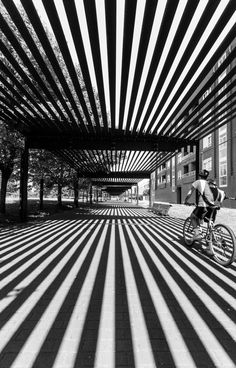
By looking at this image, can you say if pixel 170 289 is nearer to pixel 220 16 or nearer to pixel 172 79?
pixel 220 16

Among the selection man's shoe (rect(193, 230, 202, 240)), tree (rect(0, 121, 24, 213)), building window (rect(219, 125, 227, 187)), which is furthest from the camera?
building window (rect(219, 125, 227, 187))

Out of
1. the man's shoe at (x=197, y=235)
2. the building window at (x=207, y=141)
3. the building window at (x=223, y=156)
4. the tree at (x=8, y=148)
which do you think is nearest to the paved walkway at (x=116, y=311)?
the man's shoe at (x=197, y=235)

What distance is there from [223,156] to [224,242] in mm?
25982

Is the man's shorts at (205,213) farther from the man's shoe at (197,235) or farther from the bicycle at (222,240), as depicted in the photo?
the man's shoe at (197,235)

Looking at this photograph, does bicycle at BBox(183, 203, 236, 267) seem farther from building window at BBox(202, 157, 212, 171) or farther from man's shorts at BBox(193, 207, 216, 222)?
building window at BBox(202, 157, 212, 171)

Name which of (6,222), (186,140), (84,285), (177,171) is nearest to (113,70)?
(84,285)

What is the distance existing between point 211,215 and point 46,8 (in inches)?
215

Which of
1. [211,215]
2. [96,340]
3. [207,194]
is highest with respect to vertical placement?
[207,194]

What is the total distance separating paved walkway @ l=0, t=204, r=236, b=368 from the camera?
2652mm

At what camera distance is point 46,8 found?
525 cm

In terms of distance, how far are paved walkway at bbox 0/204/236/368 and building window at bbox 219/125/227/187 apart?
25.1 metres

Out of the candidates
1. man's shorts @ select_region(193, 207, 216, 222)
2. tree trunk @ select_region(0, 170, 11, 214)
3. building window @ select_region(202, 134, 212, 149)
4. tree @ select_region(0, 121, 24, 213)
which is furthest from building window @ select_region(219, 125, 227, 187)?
man's shorts @ select_region(193, 207, 216, 222)

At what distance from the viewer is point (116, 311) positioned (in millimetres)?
3635

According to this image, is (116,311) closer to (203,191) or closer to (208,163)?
(203,191)
